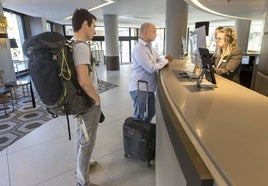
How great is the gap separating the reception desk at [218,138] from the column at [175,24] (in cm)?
427

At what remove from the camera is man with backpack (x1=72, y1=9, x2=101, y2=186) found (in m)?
1.47

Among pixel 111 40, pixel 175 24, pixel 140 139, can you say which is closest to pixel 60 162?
pixel 140 139

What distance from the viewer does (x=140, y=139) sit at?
207 centimetres

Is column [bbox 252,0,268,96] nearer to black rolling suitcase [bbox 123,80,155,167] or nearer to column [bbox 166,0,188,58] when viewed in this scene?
black rolling suitcase [bbox 123,80,155,167]

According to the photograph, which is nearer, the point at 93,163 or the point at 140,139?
the point at 140,139

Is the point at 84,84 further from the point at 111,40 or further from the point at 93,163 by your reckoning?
the point at 111,40

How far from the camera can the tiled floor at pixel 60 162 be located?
2031 millimetres

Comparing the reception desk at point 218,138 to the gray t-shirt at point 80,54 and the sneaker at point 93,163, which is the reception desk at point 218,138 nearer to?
the gray t-shirt at point 80,54

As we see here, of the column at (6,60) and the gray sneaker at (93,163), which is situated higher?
the column at (6,60)

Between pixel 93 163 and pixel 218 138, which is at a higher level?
pixel 218 138

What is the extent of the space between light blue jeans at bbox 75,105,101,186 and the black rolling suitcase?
1.66 ft

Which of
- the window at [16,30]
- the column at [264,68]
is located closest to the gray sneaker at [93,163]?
the column at [264,68]

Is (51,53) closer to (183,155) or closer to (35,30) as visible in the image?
(183,155)

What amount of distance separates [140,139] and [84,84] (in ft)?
3.10
